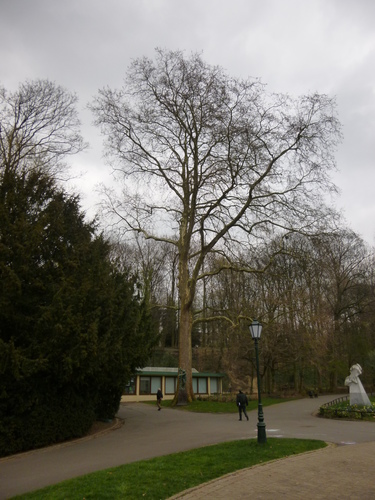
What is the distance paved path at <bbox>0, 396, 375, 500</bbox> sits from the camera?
7496 mm

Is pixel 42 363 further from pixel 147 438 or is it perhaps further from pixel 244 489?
pixel 244 489

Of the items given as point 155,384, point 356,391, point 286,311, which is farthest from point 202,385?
point 356,391

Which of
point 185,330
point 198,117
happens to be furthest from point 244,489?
point 198,117

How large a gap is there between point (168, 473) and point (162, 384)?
101 feet

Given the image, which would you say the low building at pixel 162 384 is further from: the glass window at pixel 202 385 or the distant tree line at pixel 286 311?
the distant tree line at pixel 286 311

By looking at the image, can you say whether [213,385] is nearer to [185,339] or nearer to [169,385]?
[169,385]

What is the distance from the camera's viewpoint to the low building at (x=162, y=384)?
3653 centimetres

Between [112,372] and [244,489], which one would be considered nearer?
[244,489]

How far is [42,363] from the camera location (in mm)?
12383

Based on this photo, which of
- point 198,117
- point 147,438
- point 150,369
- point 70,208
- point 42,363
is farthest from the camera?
point 150,369

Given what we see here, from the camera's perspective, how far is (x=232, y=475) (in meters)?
8.48

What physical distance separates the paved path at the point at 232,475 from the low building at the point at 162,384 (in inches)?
702

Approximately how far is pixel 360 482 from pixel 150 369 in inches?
1298

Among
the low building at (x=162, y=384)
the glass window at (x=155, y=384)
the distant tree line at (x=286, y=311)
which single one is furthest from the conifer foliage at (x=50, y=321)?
the glass window at (x=155, y=384)
